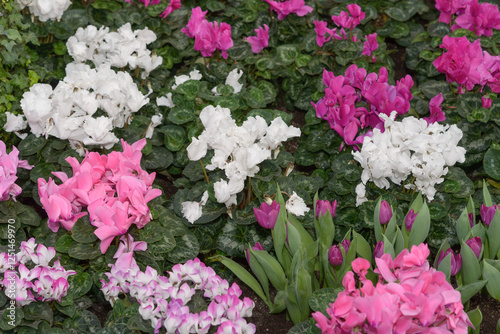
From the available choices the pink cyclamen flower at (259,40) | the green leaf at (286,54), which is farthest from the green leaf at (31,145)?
the green leaf at (286,54)

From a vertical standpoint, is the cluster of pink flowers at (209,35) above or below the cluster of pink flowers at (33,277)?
above

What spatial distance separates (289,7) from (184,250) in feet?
5.77

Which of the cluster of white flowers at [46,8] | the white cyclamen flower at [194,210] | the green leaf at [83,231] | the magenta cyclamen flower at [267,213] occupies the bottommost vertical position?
the white cyclamen flower at [194,210]

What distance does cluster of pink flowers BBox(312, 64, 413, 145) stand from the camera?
287 cm

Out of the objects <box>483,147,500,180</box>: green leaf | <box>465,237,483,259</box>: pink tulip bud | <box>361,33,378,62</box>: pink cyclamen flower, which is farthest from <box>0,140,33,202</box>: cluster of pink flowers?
<box>483,147,500,180</box>: green leaf

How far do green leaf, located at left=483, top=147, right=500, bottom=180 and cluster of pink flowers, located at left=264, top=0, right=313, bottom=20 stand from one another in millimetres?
1377

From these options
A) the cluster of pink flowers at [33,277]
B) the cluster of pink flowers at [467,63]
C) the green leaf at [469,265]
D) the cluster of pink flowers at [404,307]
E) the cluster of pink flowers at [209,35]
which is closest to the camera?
the cluster of pink flowers at [404,307]

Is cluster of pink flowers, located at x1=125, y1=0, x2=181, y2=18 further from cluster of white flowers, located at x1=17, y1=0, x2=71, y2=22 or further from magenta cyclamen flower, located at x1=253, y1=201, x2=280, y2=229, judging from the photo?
magenta cyclamen flower, located at x1=253, y1=201, x2=280, y2=229

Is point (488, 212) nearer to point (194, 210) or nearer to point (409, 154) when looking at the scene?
point (409, 154)

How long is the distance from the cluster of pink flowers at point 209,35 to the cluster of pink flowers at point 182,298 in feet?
4.95

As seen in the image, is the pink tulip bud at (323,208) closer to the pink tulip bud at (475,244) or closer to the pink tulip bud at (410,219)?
the pink tulip bud at (410,219)

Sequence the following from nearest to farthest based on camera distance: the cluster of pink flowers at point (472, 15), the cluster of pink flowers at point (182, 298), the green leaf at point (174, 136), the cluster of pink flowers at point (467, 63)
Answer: the cluster of pink flowers at point (182, 298)
the cluster of pink flowers at point (467, 63)
the green leaf at point (174, 136)
the cluster of pink flowers at point (472, 15)

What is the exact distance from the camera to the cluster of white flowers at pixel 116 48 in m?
3.37

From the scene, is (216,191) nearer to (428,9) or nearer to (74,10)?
(74,10)
